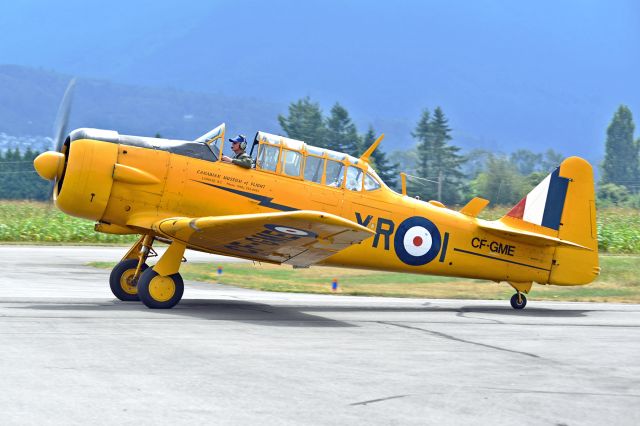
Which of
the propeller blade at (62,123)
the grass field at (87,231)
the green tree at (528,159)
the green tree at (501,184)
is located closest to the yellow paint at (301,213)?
the propeller blade at (62,123)

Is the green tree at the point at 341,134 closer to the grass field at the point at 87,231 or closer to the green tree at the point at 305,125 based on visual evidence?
the green tree at the point at 305,125

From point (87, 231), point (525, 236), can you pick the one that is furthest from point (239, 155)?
point (87, 231)

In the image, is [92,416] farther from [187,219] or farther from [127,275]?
[127,275]

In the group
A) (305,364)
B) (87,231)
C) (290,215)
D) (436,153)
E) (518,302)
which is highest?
(436,153)

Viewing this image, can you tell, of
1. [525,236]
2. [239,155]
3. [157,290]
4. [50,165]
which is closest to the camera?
[157,290]

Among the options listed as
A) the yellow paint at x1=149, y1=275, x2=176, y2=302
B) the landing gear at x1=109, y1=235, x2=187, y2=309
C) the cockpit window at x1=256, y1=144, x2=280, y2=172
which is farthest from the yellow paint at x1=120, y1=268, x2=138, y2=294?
the cockpit window at x1=256, y1=144, x2=280, y2=172

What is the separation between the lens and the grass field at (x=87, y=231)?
104 ft

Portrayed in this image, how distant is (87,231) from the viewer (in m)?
36.0

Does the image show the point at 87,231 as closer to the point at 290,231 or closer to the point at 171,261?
the point at 171,261

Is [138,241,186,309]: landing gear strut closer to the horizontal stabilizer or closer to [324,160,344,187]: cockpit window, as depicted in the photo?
[324,160,344,187]: cockpit window

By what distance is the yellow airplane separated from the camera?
13.9 meters

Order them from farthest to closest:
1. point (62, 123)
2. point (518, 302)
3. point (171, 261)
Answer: point (518, 302) < point (62, 123) < point (171, 261)

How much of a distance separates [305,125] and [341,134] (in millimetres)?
5988

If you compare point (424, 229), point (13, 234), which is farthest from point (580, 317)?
point (13, 234)
